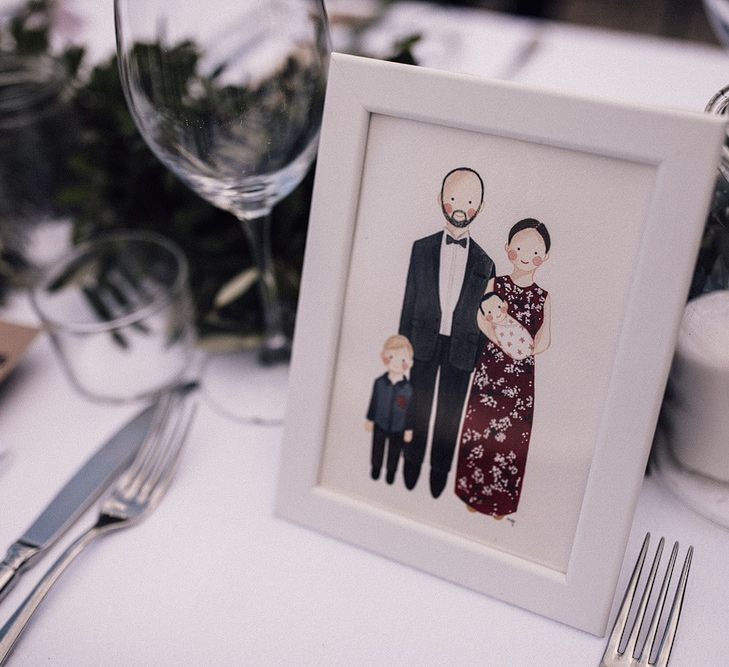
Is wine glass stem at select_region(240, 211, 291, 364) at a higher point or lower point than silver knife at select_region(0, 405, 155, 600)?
higher

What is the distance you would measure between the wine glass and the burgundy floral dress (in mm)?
172

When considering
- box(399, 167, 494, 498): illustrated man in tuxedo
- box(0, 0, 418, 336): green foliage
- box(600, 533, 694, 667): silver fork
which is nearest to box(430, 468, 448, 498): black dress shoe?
box(399, 167, 494, 498): illustrated man in tuxedo

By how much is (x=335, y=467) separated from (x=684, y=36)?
89.4 inches

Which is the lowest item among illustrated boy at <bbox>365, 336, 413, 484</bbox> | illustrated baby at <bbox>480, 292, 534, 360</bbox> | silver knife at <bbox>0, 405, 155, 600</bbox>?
silver knife at <bbox>0, 405, 155, 600</bbox>

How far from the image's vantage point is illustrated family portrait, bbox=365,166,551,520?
13.7 inches

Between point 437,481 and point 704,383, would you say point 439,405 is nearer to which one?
point 437,481

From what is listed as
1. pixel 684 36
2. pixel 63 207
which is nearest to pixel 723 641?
pixel 63 207

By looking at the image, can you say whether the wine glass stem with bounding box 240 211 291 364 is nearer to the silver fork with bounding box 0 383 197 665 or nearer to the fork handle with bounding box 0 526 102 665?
the silver fork with bounding box 0 383 197 665

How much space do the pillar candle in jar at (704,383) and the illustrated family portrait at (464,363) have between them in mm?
92

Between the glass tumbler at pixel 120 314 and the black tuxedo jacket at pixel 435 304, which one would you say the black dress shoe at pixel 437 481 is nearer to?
the black tuxedo jacket at pixel 435 304

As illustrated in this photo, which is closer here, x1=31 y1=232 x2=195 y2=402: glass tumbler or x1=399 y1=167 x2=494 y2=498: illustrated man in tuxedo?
x1=399 y1=167 x2=494 y2=498: illustrated man in tuxedo

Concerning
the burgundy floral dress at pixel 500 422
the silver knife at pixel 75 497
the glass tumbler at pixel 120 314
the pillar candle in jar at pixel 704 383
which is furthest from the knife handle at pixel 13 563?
the pillar candle in jar at pixel 704 383

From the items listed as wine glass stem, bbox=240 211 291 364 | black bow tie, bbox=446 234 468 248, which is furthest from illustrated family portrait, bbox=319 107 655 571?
wine glass stem, bbox=240 211 291 364

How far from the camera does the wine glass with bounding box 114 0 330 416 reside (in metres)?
0.41
